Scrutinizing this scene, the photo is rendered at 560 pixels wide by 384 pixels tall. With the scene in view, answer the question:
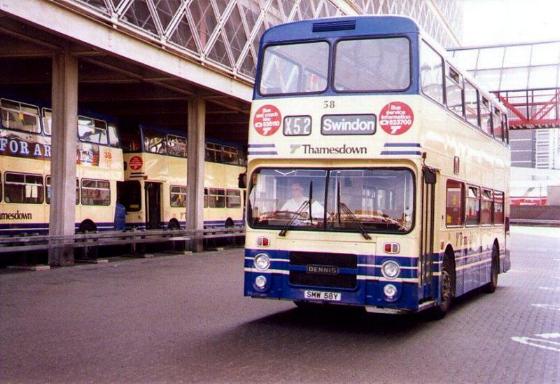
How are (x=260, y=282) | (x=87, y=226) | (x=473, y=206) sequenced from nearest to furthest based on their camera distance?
(x=260, y=282) < (x=473, y=206) < (x=87, y=226)

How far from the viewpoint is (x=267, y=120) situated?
1019 cm

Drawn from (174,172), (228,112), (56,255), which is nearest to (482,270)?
(56,255)

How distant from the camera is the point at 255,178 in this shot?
400 inches

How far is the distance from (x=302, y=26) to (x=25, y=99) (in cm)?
1389

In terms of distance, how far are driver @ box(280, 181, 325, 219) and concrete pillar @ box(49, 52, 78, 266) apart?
11.5 metres

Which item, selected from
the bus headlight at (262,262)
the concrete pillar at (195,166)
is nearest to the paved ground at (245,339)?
the bus headlight at (262,262)

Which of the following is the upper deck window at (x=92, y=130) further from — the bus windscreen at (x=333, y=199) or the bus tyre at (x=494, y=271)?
the bus windscreen at (x=333, y=199)

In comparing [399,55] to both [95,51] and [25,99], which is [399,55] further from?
[25,99]

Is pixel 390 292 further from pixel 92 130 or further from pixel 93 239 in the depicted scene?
pixel 92 130

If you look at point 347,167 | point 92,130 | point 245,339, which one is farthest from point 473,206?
point 92,130

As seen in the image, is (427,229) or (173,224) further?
(173,224)

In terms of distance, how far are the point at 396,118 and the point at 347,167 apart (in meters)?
0.90

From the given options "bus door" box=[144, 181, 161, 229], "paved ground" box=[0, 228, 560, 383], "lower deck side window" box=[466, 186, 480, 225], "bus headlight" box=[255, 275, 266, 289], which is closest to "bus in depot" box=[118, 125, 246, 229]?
"bus door" box=[144, 181, 161, 229]

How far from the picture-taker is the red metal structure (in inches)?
1606
